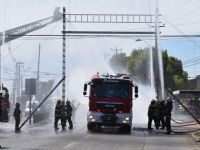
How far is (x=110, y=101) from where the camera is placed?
89.4 ft

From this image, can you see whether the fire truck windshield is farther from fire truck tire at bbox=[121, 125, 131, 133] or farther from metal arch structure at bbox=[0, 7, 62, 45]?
metal arch structure at bbox=[0, 7, 62, 45]

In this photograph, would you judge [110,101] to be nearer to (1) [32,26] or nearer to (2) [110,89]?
(2) [110,89]

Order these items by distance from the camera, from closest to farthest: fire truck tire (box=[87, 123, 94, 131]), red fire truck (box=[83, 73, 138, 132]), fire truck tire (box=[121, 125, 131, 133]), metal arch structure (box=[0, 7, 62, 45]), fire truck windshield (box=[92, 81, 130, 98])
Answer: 1. red fire truck (box=[83, 73, 138, 132])
2. fire truck windshield (box=[92, 81, 130, 98])
3. fire truck tire (box=[121, 125, 131, 133])
4. fire truck tire (box=[87, 123, 94, 131])
5. metal arch structure (box=[0, 7, 62, 45])

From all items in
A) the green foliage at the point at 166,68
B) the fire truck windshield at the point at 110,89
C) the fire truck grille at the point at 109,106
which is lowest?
the fire truck grille at the point at 109,106

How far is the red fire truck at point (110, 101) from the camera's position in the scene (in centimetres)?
2720

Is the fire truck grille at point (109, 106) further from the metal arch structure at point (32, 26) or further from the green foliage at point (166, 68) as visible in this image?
the green foliage at point (166, 68)

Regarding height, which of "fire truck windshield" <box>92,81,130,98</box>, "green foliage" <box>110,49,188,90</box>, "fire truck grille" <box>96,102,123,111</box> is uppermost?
"green foliage" <box>110,49,188,90</box>

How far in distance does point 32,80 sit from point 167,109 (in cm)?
1172

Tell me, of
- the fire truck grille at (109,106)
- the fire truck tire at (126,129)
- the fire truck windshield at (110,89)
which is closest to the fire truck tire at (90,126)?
the fire truck grille at (109,106)

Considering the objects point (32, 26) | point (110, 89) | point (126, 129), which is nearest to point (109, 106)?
point (110, 89)

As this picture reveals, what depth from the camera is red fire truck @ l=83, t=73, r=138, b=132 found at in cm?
2720

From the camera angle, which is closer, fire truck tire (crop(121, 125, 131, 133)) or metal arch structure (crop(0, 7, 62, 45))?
fire truck tire (crop(121, 125, 131, 133))

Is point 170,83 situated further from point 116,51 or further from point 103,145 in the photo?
point 103,145

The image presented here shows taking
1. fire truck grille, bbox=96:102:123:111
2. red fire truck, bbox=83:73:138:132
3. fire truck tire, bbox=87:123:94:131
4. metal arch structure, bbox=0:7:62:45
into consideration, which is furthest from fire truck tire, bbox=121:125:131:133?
metal arch structure, bbox=0:7:62:45
